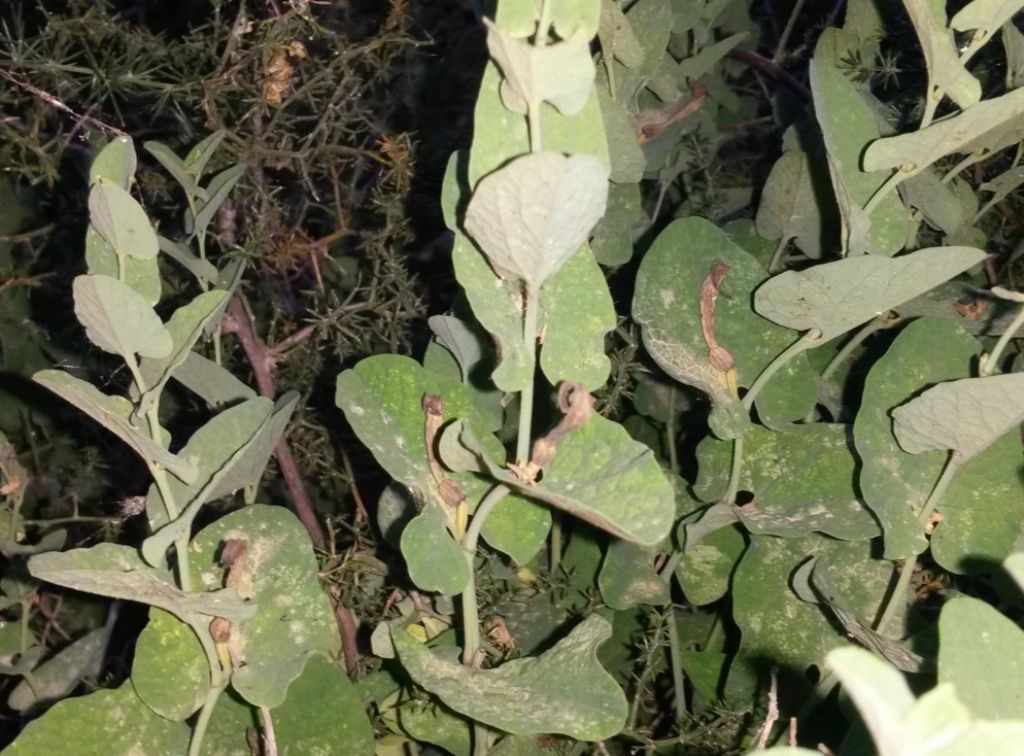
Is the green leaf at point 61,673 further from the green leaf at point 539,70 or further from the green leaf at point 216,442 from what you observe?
the green leaf at point 539,70

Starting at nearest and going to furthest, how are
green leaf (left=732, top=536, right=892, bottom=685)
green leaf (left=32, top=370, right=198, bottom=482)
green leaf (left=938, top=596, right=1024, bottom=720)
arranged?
green leaf (left=938, top=596, right=1024, bottom=720) → green leaf (left=32, top=370, right=198, bottom=482) → green leaf (left=732, top=536, right=892, bottom=685)

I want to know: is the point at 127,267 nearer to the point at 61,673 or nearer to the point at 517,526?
the point at 517,526

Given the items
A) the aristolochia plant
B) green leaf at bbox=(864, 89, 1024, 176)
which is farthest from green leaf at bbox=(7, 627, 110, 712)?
green leaf at bbox=(864, 89, 1024, 176)

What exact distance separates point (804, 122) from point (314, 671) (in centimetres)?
36

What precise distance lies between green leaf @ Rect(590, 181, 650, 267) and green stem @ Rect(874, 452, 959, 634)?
17 cm

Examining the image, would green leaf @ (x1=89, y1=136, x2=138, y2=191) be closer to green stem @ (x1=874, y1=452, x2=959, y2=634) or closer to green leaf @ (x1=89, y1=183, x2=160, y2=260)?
green leaf @ (x1=89, y1=183, x2=160, y2=260)

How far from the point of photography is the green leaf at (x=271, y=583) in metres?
0.43

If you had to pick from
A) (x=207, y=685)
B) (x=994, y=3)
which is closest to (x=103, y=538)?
(x=207, y=685)

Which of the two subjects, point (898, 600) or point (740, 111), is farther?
point (740, 111)

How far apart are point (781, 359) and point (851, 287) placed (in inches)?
2.0

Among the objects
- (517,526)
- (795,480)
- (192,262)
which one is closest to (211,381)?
(192,262)

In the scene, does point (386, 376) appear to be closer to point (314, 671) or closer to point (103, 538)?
point (314, 671)

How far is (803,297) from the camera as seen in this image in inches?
17.1

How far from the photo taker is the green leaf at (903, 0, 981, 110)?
403 mm
